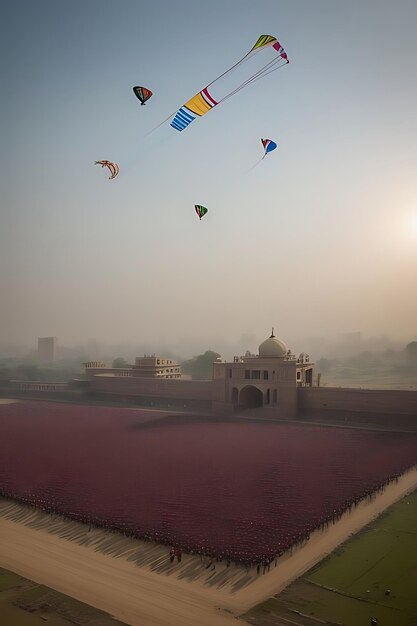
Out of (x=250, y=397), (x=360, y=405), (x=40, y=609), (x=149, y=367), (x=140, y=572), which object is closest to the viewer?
(x=40, y=609)

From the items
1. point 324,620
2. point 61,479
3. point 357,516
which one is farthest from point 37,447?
point 324,620

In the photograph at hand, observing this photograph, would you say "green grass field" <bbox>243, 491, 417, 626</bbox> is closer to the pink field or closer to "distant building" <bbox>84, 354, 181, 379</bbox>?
the pink field

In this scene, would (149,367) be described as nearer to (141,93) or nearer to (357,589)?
(141,93)

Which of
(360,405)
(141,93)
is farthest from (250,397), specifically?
(141,93)

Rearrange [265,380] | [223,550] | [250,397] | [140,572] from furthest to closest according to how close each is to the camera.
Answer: [250,397], [265,380], [223,550], [140,572]

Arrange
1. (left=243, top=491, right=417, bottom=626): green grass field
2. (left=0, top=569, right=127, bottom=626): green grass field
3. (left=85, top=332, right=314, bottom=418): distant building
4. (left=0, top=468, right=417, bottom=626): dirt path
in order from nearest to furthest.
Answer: (left=243, top=491, right=417, bottom=626): green grass field < (left=0, top=569, right=127, bottom=626): green grass field < (left=0, top=468, right=417, bottom=626): dirt path < (left=85, top=332, right=314, bottom=418): distant building

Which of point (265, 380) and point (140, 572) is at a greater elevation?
point (265, 380)

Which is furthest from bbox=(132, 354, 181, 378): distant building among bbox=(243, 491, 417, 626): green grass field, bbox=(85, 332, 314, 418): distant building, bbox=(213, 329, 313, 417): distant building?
bbox=(243, 491, 417, 626): green grass field

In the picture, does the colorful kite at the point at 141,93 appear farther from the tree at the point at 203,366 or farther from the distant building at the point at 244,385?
the tree at the point at 203,366
